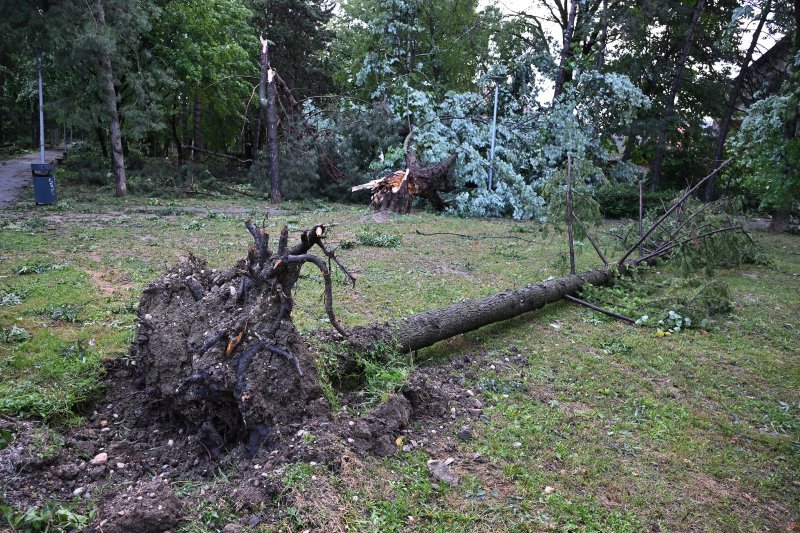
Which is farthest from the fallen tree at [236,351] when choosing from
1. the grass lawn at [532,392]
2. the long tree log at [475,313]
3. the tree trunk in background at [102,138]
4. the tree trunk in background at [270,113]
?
the tree trunk in background at [102,138]

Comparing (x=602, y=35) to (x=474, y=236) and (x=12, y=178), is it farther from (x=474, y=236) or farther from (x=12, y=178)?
(x=12, y=178)

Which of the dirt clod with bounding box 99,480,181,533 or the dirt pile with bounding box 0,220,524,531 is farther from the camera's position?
the dirt pile with bounding box 0,220,524,531

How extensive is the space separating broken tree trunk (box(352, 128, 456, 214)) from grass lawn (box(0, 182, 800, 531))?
5.37 metres

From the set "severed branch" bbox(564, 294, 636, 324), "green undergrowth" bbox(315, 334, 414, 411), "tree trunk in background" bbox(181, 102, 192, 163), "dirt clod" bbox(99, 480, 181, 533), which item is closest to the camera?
"dirt clod" bbox(99, 480, 181, 533)

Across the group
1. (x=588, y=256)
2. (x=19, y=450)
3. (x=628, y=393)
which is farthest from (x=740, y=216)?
(x=19, y=450)

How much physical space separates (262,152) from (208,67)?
4.20m

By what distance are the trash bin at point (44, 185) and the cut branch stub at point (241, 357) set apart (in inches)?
436

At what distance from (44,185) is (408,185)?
873 cm

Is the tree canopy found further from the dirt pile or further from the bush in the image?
the dirt pile

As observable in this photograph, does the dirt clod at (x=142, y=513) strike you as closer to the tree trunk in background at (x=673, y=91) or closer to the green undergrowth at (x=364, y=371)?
the green undergrowth at (x=364, y=371)

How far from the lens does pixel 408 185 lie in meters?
13.8

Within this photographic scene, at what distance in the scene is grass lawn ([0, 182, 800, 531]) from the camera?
271 centimetres

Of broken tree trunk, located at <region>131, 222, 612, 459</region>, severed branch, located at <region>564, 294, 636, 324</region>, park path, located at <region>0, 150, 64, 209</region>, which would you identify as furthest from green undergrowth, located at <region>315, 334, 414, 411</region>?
park path, located at <region>0, 150, 64, 209</region>

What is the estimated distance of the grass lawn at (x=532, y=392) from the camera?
2707 mm
